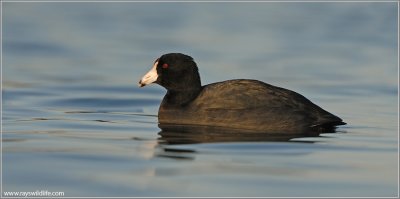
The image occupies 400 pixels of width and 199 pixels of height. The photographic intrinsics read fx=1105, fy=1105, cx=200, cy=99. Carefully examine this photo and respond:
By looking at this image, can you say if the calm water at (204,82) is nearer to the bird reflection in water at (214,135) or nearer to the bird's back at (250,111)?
the bird reflection in water at (214,135)

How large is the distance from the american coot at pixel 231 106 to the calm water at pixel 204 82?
0.41 m

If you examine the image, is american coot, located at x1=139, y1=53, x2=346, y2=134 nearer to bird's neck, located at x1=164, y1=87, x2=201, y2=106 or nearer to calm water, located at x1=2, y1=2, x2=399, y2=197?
bird's neck, located at x1=164, y1=87, x2=201, y2=106

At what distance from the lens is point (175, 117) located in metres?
13.0

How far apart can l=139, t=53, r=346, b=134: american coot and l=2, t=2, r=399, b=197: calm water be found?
41cm

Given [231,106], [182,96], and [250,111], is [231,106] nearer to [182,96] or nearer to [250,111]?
[250,111]

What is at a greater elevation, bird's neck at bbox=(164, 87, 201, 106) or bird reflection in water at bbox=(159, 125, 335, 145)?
bird's neck at bbox=(164, 87, 201, 106)

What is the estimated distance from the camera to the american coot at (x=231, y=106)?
12.6m

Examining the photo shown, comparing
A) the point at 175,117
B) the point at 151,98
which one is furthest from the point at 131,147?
the point at 151,98

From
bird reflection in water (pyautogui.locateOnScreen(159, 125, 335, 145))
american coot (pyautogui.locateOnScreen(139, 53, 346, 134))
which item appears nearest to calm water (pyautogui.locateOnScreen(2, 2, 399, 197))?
bird reflection in water (pyautogui.locateOnScreen(159, 125, 335, 145))

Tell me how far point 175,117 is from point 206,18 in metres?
14.8

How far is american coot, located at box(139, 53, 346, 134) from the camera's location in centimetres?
1257

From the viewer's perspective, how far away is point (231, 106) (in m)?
12.7

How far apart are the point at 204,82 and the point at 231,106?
5465 mm

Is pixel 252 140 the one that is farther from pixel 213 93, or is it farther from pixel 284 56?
pixel 284 56
